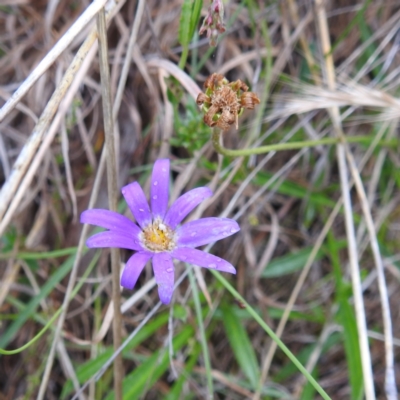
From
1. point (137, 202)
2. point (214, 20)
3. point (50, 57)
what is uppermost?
point (214, 20)

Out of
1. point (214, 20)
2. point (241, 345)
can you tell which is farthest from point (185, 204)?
point (241, 345)

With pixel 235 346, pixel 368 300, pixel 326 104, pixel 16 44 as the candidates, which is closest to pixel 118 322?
pixel 235 346

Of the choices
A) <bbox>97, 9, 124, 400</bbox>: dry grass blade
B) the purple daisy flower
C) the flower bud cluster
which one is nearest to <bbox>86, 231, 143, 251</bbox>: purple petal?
the purple daisy flower

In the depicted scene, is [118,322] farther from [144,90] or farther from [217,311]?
[144,90]

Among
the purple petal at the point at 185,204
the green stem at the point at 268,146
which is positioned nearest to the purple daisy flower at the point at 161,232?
the purple petal at the point at 185,204

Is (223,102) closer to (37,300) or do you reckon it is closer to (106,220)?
(106,220)
